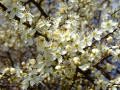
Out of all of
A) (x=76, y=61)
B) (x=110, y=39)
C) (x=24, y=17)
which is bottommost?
(x=76, y=61)

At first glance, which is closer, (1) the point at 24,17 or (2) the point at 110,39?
(1) the point at 24,17

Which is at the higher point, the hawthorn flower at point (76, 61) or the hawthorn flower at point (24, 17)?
the hawthorn flower at point (24, 17)

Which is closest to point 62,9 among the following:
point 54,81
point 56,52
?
point 56,52

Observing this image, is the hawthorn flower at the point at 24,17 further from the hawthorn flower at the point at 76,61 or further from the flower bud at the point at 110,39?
the flower bud at the point at 110,39

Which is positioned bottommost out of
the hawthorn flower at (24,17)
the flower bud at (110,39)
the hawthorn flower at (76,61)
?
the hawthorn flower at (76,61)

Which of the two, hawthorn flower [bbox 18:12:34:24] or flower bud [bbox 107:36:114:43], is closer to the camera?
hawthorn flower [bbox 18:12:34:24]

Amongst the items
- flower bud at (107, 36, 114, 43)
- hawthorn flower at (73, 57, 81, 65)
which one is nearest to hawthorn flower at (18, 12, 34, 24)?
hawthorn flower at (73, 57, 81, 65)

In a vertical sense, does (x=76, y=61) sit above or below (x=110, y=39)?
below

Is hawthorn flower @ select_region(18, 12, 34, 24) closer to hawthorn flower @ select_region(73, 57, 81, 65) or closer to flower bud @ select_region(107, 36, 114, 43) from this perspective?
hawthorn flower @ select_region(73, 57, 81, 65)

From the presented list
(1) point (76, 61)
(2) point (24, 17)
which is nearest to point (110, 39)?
(1) point (76, 61)

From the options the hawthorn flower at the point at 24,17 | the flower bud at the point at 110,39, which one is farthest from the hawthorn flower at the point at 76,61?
the hawthorn flower at the point at 24,17

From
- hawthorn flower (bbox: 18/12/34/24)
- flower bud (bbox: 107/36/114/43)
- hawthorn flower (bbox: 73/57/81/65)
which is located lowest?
hawthorn flower (bbox: 73/57/81/65)

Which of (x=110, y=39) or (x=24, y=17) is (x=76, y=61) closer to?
(x=110, y=39)
